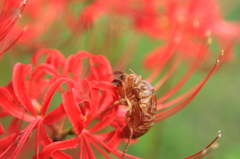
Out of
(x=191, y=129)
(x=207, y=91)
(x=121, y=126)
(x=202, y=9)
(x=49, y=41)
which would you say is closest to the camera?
(x=121, y=126)

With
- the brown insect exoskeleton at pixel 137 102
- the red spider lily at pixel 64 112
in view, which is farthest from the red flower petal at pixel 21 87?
the brown insect exoskeleton at pixel 137 102

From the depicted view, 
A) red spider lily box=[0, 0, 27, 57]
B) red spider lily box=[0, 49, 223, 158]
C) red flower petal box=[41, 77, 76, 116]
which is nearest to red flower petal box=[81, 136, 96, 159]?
red spider lily box=[0, 49, 223, 158]

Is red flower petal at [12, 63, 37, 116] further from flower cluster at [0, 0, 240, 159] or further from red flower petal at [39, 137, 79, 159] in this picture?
red flower petal at [39, 137, 79, 159]

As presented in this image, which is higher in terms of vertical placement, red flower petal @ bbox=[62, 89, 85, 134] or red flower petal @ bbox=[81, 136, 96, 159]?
red flower petal @ bbox=[62, 89, 85, 134]

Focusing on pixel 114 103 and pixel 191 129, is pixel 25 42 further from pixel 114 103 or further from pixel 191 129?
pixel 191 129

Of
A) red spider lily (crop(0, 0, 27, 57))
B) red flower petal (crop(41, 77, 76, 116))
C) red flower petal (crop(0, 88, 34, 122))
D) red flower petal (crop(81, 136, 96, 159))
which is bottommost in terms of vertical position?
red flower petal (crop(81, 136, 96, 159))

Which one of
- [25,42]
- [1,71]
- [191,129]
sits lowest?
[191,129]

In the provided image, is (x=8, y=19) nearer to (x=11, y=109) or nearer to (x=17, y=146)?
(x=11, y=109)

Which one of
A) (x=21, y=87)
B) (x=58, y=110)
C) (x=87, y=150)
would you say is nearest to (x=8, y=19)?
(x=21, y=87)

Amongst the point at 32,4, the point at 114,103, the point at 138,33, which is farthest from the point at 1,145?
the point at 138,33
